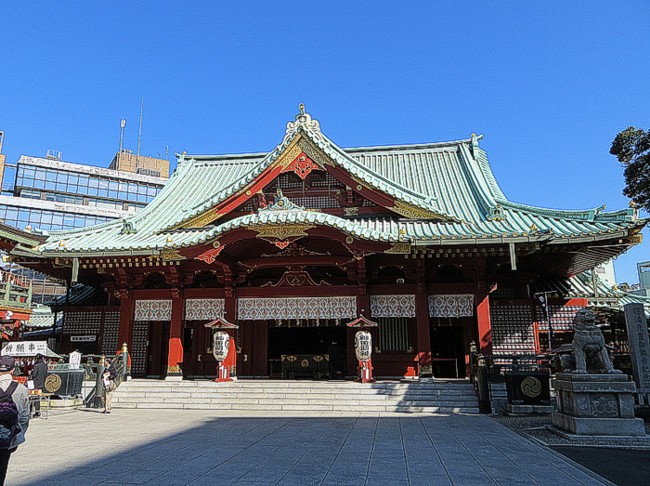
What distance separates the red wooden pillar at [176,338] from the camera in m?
16.7

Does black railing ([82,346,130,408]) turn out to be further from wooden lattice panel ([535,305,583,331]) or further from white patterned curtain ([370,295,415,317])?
wooden lattice panel ([535,305,583,331])

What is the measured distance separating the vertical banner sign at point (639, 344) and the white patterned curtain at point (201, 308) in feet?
41.9

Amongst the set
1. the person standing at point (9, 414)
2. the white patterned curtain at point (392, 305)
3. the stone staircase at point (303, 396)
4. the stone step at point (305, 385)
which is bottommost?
the stone staircase at point (303, 396)

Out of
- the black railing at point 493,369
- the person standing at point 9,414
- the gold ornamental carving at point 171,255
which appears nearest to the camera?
the person standing at point 9,414

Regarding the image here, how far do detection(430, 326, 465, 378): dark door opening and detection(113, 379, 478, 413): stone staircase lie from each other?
390cm

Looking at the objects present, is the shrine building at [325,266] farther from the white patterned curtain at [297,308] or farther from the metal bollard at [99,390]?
the metal bollard at [99,390]

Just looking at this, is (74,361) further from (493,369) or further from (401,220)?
(493,369)

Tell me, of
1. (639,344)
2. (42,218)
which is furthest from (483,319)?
(42,218)

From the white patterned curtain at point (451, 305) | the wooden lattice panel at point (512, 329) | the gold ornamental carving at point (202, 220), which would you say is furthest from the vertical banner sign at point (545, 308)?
the gold ornamental carving at point (202, 220)

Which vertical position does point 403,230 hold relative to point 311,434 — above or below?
above

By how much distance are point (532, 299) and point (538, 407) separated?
5199mm

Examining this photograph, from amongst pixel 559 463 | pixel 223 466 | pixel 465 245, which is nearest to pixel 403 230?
pixel 465 245

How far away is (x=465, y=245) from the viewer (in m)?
14.7

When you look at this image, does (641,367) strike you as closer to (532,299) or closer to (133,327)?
(532,299)
